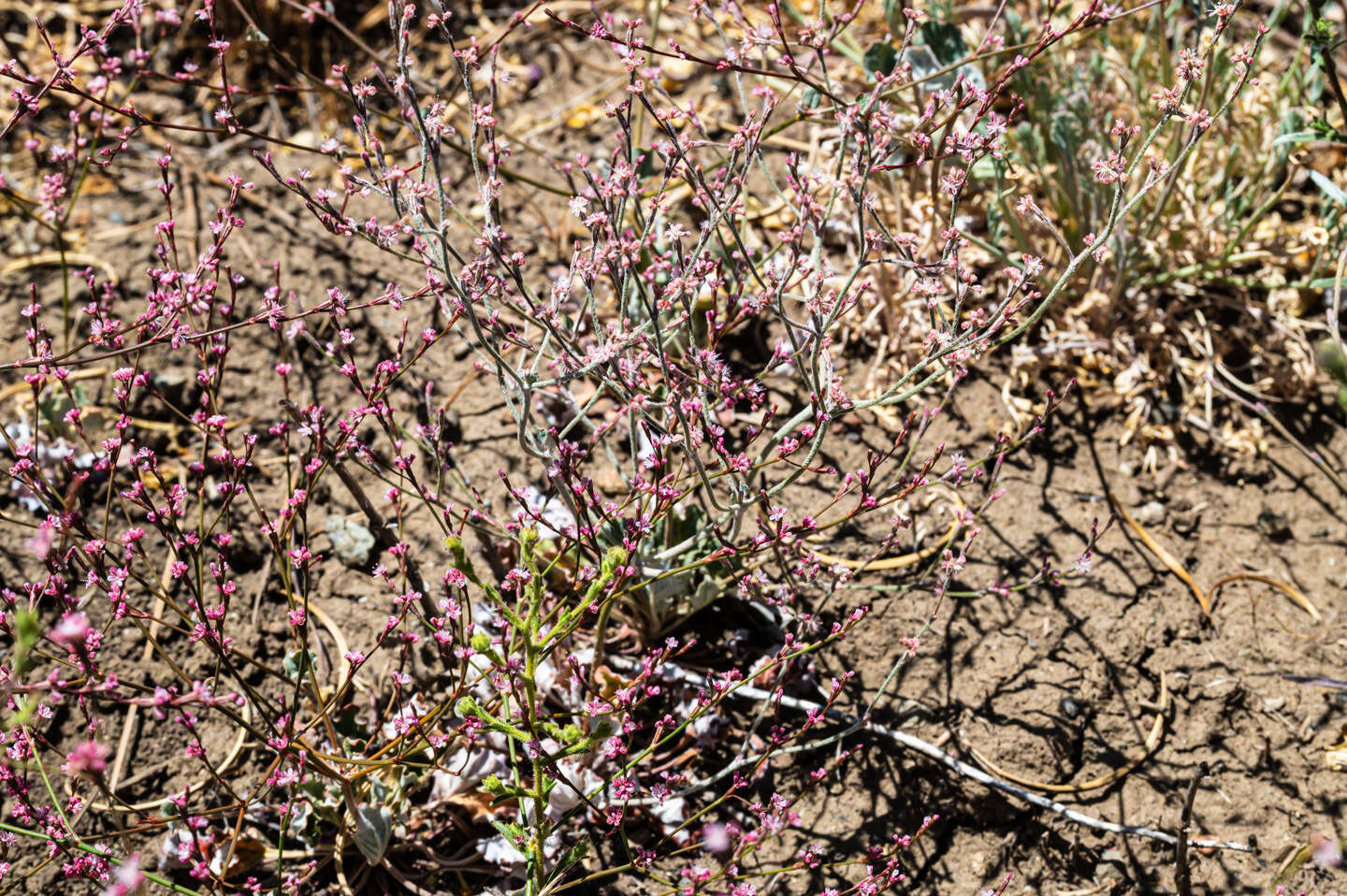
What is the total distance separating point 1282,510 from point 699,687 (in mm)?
1709

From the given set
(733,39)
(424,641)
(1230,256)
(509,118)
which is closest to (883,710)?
(424,641)

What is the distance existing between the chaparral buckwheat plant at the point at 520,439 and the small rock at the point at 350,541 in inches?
0.5

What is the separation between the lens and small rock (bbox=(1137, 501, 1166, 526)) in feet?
9.66

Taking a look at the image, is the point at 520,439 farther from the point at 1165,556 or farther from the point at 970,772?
the point at 1165,556

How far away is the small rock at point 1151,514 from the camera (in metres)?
2.94

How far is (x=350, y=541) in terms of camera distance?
9.47ft

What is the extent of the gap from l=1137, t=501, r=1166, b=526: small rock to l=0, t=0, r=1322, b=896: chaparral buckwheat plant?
1.19 ft

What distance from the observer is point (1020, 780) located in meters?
2.52

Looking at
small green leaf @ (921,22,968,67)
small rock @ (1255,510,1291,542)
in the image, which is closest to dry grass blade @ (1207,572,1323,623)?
small rock @ (1255,510,1291,542)

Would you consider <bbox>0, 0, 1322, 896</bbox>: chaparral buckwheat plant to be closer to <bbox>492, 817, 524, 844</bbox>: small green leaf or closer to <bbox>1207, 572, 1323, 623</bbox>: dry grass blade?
<bbox>492, 817, 524, 844</bbox>: small green leaf

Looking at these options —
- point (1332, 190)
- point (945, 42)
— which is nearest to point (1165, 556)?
point (1332, 190)

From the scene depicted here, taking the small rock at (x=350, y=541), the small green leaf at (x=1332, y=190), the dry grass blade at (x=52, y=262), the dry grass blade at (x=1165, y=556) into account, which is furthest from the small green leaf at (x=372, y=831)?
the small green leaf at (x=1332, y=190)

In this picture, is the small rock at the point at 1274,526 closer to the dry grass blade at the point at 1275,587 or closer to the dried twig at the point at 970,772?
the dry grass blade at the point at 1275,587

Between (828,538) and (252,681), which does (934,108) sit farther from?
(252,681)
